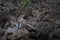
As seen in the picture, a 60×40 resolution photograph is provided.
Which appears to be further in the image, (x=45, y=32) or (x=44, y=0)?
(x=44, y=0)

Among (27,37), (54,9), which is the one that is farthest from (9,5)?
(27,37)

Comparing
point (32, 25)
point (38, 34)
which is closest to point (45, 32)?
point (38, 34)

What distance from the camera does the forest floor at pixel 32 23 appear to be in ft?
10.7

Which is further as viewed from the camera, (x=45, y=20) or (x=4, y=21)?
(x=4, y=21)

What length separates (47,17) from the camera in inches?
153

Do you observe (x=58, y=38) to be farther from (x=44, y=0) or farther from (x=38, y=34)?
(x=44, y=0)

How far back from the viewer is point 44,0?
17.6 ft

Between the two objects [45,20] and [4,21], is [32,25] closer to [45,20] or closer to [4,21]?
[45,20]

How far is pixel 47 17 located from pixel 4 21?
3.23ft

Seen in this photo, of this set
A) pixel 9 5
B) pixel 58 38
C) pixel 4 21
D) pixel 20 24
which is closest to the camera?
pixel 58 38

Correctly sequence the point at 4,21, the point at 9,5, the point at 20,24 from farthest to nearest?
the point at 9,5, the point at 4,21, the point at 20,24

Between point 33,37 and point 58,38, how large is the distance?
0.41 meters

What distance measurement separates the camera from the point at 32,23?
3617mm

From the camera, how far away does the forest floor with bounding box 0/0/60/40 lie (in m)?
3.26
